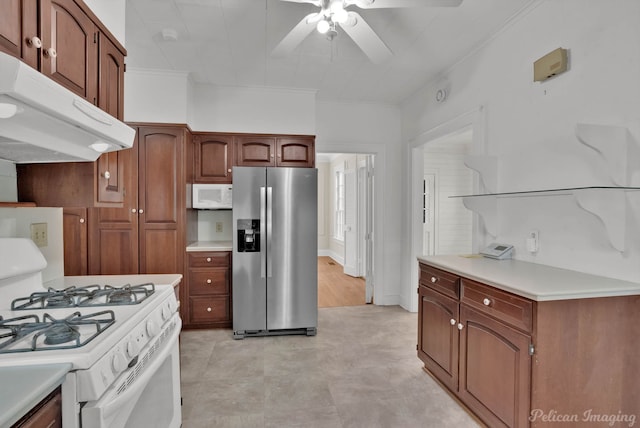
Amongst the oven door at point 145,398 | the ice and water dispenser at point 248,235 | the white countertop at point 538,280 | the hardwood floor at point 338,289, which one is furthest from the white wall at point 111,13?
the hardwood floor at point 338,289

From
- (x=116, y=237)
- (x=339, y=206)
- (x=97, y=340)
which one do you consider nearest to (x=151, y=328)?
(x=97, y=340)

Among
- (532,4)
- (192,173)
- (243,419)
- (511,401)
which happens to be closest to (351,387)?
(243,419)

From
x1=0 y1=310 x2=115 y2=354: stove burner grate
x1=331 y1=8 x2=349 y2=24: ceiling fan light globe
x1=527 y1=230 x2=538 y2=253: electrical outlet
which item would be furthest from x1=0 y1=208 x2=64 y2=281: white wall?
x1=527 y1=230 x2=538 y2=253: electrical outlet

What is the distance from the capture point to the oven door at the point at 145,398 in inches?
36.6

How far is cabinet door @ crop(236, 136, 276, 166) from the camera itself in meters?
3.68

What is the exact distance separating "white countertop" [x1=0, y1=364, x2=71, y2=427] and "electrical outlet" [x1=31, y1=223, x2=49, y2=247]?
1.13m

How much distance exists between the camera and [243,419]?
6.61 ft

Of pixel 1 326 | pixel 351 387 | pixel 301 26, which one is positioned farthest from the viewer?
pixel 351 387

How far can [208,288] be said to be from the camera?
3436 mm

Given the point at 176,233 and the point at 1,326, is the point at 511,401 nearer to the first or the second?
the point at 1,326

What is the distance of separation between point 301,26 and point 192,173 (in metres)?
2.23

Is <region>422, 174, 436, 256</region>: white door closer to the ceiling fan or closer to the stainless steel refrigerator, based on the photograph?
the stainless steel refrigerator

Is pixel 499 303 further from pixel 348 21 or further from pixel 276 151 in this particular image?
pixel 276 151

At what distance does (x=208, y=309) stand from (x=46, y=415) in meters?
2.71
